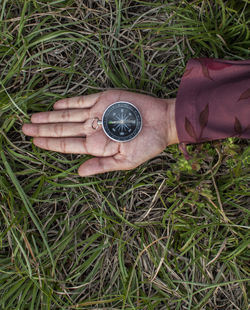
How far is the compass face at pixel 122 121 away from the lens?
2445mm

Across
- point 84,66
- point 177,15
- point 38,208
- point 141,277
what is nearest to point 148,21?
point 177,15

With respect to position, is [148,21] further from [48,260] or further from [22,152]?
[48,260]

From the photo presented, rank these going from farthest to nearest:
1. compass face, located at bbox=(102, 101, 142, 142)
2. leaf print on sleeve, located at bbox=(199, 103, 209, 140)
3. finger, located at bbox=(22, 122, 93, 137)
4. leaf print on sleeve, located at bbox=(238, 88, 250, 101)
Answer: finger, located at bbox=(22, 122, 93, 137)
compass face, located at bbox=(102, 101, 142, 142)
leaf print on sleeve, located at bbox=(199, 103, 209, 140)
leaf print on sleeve, located at bbox=(238, 88, 250, 101)

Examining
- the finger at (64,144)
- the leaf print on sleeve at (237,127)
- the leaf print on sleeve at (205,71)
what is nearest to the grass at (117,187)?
the finger at (64,144)

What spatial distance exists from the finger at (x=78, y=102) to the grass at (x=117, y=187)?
0.11 m

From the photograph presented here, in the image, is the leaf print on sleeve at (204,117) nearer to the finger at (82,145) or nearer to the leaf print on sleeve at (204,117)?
the leaf print on sleeve at (204,117)

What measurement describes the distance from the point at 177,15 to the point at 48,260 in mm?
2287

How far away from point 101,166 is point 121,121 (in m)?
0.39


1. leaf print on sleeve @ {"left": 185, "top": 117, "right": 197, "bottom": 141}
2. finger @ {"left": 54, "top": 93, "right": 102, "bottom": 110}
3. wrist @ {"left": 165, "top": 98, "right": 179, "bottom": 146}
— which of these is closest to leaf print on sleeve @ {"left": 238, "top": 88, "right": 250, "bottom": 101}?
leaf print on sleeve @ {"left": 185, "top": 117, "right": 197, "bottom": 141}

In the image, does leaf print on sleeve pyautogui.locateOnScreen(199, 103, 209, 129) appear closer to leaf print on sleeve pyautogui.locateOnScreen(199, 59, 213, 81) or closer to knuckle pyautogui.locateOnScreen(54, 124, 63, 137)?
leaf print on sleeve pyautogui.locateOnScreen(199, 59, 213, 81)

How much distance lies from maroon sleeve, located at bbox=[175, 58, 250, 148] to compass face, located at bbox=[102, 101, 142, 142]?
1.13 ft

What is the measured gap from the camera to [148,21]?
2688 millimetres

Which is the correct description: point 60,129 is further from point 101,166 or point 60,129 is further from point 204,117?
point 204,117

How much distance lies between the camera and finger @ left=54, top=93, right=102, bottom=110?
8.47 ft
